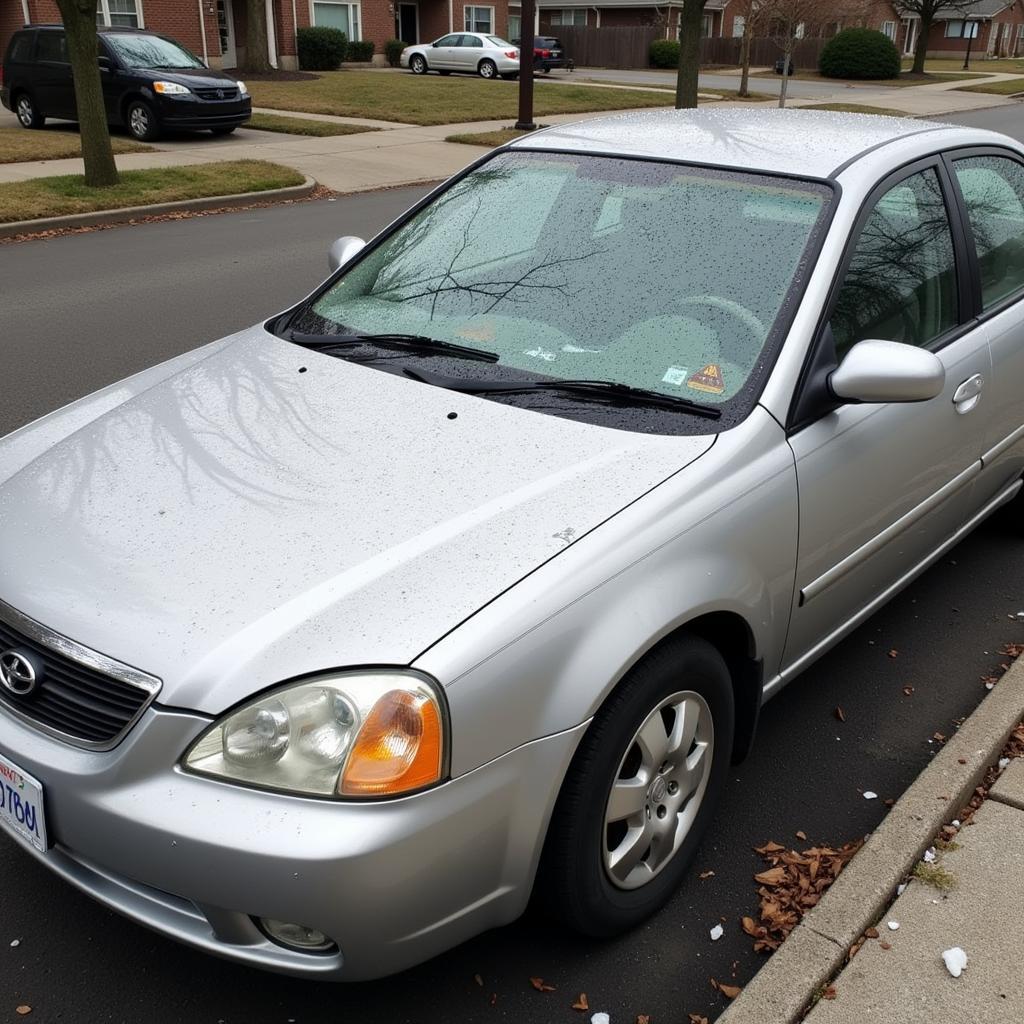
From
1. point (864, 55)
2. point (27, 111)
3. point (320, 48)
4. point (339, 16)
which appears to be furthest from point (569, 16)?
point (27, 111)

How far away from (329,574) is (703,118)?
2490 mm

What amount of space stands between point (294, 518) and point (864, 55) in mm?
51120

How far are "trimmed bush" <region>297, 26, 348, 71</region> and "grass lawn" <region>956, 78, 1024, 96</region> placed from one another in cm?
2168

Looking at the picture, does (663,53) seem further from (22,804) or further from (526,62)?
(22,804)

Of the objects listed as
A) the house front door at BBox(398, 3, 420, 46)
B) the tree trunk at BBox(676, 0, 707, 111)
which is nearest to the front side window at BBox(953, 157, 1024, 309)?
the tree trunk at BBox(676, 0, 707, 111)

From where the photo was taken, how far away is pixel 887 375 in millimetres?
2760

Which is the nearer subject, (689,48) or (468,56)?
(689,48)

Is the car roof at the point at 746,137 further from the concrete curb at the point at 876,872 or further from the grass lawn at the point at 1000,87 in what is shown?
the grass lawn at the point at 1000,87

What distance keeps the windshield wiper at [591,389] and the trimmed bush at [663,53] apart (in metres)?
53.1

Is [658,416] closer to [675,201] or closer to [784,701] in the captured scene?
[675,201]

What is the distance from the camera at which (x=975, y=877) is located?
2.73 meters

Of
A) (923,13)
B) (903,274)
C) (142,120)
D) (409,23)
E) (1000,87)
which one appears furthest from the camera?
(923,13)

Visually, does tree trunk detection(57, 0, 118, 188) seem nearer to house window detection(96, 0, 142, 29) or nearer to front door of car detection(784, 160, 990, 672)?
front door of car detection(784, 160, 990, 672)

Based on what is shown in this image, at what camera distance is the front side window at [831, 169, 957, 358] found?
313 cm
